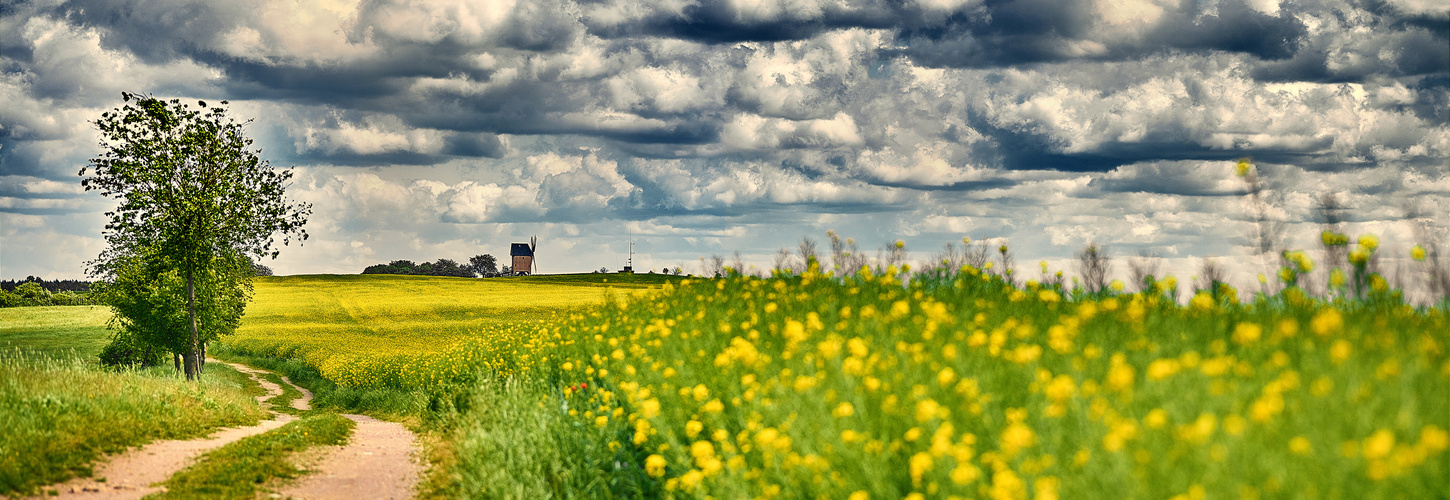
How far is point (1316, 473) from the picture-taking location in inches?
139

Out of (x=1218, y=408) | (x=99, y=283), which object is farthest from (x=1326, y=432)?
(x=99, y=283)

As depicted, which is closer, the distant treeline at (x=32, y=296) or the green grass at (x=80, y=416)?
the green grass at (x=80, y=416)

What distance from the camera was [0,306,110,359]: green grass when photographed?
40.0 metres

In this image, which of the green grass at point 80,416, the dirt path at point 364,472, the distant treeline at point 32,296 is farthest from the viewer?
the distant treeline at point 32,296

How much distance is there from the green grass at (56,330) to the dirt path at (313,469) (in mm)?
28570

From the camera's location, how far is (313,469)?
1199 cm

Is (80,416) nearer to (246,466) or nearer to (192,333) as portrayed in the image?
(246,466)

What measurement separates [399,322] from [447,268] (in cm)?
10835

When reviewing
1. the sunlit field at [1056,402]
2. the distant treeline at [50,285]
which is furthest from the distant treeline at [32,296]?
the sunlit field at [1056,402]

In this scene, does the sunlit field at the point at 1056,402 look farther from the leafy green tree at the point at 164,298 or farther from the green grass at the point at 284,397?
the leafy green tree at the point at 164,298

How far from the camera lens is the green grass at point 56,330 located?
40031 mm

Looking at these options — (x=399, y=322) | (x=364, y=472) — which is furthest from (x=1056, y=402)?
(x=399, y=322)

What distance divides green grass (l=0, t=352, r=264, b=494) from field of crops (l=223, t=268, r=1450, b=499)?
4642mm

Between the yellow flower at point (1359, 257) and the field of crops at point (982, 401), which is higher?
the yellow flower at point (1359, 257)
